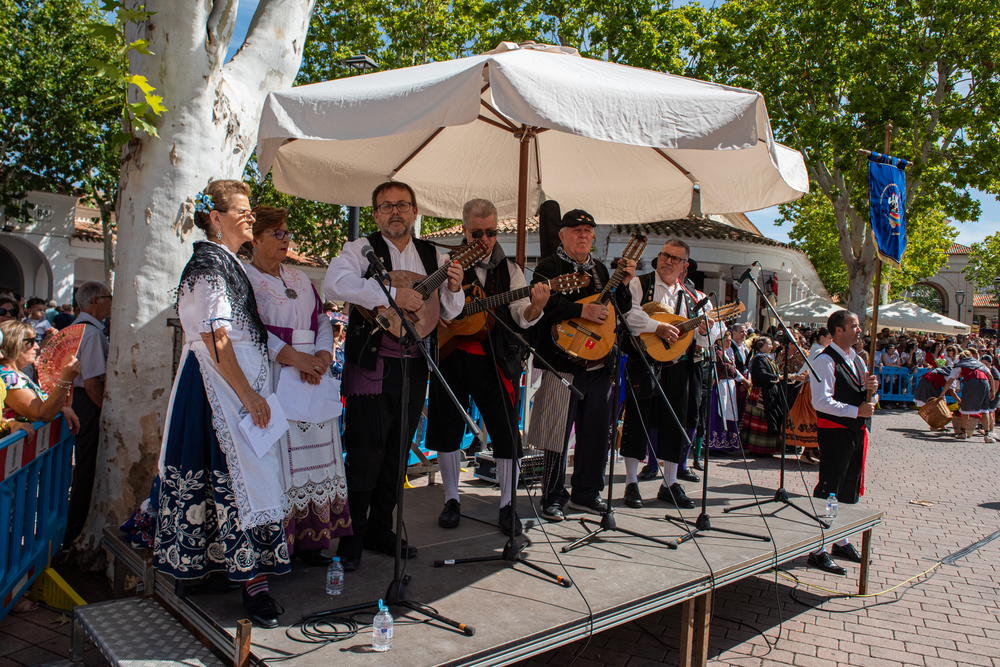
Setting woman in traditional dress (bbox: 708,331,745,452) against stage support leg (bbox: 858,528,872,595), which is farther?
woman in traditional dress (bbox: 708,331,745,452)

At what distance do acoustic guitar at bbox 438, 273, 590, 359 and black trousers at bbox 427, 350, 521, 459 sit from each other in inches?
4.2

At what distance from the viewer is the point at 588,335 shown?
4.30 metres

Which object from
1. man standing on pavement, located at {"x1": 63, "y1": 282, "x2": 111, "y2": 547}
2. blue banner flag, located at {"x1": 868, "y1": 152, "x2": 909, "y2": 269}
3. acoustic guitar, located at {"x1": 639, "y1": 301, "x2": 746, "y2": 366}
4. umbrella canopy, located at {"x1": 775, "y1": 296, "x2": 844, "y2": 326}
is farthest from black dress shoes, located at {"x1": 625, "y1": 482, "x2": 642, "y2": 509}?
umbrella canopy, located at {"x1": 775, "y1": 296, "x2": 844, "y2": 326}

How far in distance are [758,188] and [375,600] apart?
3.59 meters

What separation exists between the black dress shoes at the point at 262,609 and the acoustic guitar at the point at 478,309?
1.63 m

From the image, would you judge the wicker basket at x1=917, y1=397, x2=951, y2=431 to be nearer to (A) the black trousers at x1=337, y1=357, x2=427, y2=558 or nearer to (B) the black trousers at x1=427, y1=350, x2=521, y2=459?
(B) the black trousers at x1=427, y1=350, x2=521, y2=459

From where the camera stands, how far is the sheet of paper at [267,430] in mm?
2797

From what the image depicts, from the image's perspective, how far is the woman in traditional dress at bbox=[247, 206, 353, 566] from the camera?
10.5ft

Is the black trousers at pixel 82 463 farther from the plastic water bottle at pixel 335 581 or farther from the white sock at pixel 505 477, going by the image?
the white sock at pixel 505 477

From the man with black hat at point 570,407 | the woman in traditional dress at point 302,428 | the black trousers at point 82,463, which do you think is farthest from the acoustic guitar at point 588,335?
the black trousers at point 82,463

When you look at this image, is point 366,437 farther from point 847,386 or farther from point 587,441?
point 847,386

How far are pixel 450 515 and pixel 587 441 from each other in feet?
3.35

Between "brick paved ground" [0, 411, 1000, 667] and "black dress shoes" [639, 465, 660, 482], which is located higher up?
"black dress shoes" [639, 465, 660, 482]

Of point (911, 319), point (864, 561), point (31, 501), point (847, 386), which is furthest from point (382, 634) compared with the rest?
point (911, 319)
